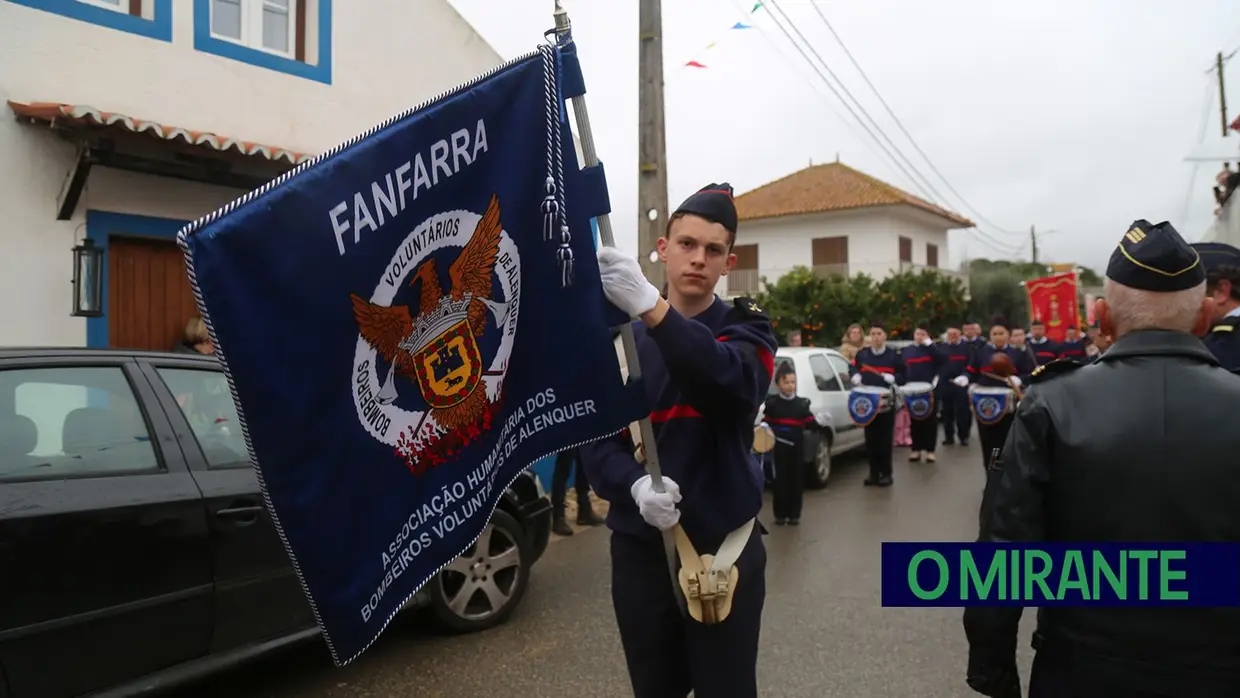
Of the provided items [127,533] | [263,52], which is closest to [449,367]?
[127,533]

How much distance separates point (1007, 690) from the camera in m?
2.08

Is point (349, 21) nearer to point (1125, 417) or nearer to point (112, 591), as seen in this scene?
point (112, 591)

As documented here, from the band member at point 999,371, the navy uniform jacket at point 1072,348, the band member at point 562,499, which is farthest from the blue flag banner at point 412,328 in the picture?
the navy uniform jacket at point 1072,348

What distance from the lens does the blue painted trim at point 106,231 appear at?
262 inches

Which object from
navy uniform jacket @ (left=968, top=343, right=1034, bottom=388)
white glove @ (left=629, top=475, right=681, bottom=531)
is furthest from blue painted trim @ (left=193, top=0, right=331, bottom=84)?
navy uniform jacket @ (left=968, top=343, right=1034, bottom=388)

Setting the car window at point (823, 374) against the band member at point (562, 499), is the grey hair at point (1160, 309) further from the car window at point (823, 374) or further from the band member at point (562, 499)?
the car window at point (823, 374)

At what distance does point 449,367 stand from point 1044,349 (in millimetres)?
11774

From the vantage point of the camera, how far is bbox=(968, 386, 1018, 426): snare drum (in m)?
8.79

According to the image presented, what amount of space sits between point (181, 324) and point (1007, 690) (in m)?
7.30

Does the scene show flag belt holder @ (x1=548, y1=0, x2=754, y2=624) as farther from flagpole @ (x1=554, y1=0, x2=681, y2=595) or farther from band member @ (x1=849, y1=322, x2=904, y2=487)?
band member @ (x1=849, y1=322, x2=904, y2=487)

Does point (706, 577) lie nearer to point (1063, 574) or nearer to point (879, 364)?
point (1063, 574)

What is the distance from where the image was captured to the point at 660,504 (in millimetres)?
2121

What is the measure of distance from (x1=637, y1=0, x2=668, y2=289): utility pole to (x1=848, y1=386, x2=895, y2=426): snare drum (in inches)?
118

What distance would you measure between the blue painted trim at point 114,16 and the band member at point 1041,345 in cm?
1072
